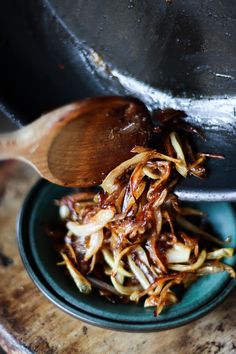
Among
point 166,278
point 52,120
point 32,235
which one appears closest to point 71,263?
point 32,235

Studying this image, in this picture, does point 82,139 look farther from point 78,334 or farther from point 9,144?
point 78,334

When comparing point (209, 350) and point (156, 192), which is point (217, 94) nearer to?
point (156, 192)

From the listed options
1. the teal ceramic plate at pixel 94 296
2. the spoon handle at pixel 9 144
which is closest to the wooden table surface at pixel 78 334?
the teal ceramic plate at pixel 94 296

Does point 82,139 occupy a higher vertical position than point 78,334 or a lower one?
higher

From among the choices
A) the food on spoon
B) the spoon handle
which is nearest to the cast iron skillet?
the food on spoon

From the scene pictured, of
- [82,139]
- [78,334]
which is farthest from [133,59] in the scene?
[78,334]

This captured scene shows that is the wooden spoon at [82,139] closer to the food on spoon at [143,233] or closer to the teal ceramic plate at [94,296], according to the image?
the food on spoon at [143,233]

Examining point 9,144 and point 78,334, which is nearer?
point 9,144
